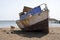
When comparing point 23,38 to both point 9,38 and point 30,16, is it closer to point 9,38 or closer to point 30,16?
point 9,38

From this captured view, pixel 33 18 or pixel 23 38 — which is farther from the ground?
pixel 33 18

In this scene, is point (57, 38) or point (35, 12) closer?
point (57, 38)

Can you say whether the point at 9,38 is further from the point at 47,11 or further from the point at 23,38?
the point at 47,11

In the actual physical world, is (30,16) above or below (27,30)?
above

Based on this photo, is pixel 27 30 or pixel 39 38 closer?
pixel 39 38

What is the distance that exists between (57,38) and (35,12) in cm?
443

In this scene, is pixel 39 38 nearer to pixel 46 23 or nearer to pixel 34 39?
pixel 34 39

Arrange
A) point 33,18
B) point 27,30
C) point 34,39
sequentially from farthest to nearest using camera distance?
1. point 27,30
2. point 33,18
3. point 34,39

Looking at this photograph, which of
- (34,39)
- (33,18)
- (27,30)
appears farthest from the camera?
(27,30)

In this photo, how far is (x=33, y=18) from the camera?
20703 mm

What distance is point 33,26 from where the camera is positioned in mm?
21172

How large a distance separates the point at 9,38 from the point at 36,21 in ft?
12.5

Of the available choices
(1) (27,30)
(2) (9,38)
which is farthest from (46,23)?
(2) (9,38)

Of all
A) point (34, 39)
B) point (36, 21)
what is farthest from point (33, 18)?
point (34, 39)
